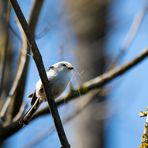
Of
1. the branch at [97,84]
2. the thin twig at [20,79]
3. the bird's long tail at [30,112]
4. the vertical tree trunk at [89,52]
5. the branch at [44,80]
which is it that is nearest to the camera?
the branch at [44,80]

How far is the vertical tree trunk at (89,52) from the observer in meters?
4.25

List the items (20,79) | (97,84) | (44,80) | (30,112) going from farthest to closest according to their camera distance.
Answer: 1. (97,84)
2. (20,79)
3. (30,112)
4. (44,80)

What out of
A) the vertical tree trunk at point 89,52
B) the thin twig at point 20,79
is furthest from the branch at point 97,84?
the vertical tree trunk at point 89,52

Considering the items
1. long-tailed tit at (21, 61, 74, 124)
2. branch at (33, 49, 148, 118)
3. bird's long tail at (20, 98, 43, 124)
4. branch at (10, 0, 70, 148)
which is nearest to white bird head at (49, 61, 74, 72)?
long-tailed tit at (21, 61, 74, 124)

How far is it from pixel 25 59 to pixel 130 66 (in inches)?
26.3

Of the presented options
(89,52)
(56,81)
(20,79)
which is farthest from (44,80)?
(89,52)

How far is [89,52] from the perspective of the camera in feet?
15.5

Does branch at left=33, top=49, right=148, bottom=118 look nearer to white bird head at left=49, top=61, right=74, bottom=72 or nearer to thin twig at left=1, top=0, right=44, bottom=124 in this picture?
thin twig at left=1, top=0, right=44, bottom=124

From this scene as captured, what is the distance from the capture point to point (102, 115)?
422cm

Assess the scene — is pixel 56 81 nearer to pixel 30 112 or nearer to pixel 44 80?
pixel 30 112

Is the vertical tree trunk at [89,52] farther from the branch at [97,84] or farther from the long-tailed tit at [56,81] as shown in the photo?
the long-tailed tit at [56,81]

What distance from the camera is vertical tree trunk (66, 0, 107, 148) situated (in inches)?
167

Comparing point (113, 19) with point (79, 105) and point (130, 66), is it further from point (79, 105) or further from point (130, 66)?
point (130, 66)

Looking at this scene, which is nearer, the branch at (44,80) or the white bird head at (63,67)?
the branch at (44,80)
